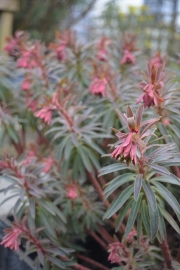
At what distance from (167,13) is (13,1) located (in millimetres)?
4806

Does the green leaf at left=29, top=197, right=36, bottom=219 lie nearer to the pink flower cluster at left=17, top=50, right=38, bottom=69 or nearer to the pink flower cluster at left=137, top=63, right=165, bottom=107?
the pink flower cluster at left=137, top=63, right=165, bottom=107

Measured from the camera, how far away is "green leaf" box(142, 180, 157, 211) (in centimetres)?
112

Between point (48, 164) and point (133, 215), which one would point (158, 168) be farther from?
point (48, 164)

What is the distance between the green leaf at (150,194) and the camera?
3.66ft

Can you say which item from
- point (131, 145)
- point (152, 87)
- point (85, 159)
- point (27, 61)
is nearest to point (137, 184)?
point (131, 145)

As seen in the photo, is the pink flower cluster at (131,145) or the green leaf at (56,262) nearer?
the pink flower cluster at (131,145)

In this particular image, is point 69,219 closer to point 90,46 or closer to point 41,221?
point 41,221

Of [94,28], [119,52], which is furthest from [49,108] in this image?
[94,28]

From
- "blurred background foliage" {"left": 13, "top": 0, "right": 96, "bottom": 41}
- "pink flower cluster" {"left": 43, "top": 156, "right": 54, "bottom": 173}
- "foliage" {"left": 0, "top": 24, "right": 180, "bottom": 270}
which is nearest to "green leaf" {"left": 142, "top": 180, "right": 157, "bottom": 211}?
"foliage" {"left": 0, "top": 24, "right": 180, "bottom": 270}

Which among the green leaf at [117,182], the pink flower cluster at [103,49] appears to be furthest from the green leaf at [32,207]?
the pink flower cluster at [103,49]

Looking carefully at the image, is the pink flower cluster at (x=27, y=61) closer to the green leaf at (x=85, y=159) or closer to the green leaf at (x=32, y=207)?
the green leaf at (x=85, y=159)

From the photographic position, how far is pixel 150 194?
1.14 meters

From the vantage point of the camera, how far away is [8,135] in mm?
1988

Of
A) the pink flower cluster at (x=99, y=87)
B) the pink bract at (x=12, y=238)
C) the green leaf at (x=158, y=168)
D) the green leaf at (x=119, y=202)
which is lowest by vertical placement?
the pink bract at (x=12, y=238)
